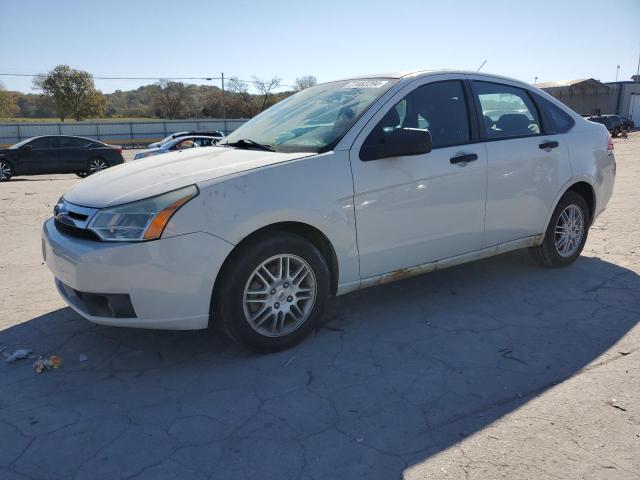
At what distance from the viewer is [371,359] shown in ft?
10.9

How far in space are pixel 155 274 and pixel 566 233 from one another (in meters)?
3.89

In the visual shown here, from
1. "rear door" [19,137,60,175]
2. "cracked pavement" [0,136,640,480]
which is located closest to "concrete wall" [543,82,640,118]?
"rear door" [19,137,60,175]

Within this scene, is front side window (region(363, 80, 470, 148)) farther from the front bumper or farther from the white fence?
the white fence

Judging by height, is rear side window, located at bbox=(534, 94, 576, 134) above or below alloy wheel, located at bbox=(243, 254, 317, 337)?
above

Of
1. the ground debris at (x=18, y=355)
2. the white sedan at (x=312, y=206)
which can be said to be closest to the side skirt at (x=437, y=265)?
the white sedan at (x=312, y=206)

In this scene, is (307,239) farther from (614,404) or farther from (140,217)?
(614,404)

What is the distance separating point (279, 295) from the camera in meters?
3.32

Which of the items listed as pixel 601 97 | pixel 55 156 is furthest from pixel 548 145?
pixel 601 97

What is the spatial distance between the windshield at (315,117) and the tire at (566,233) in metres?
2.17

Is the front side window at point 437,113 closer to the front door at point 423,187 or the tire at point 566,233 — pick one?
the front door at point 423,187

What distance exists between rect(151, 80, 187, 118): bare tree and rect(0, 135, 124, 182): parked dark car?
64213 millimetres

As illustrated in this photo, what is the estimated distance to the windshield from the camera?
359cm

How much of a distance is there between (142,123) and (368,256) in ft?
167

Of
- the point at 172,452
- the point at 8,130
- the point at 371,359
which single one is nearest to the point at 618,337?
the point at 371,359
